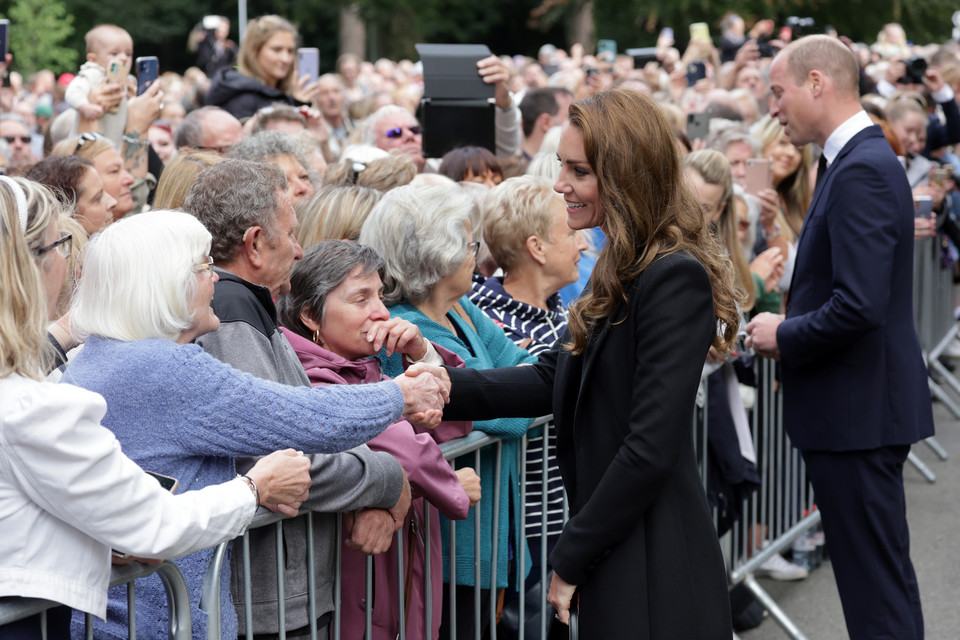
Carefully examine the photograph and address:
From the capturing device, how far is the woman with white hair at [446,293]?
359cm

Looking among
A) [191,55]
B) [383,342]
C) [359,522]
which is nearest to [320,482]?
[359,522]

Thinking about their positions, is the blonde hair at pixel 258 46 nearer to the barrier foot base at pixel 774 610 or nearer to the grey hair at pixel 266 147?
the grey hair at pixel 266 147

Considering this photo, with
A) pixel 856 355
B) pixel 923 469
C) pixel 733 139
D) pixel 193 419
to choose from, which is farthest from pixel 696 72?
pixel 193 419

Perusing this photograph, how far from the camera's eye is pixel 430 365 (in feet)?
10.6

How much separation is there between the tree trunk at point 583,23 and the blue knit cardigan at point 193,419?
104 feet

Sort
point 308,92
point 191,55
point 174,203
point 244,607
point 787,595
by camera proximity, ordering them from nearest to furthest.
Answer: point 244,607 < point 174,203 < point 787,595 < point 308,92 < point 191,55

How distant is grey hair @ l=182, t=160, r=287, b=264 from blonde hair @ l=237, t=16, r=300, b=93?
4.35 meters

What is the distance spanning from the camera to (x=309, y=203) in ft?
14.1

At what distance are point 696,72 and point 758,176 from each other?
251 inches

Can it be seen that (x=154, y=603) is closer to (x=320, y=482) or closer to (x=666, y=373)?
(x=320, y=482)

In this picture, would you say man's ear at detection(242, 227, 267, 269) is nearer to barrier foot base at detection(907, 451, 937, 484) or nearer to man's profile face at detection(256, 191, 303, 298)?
man's profile face at detection(256, 191, 303, 298)

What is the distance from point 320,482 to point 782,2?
31.9 m

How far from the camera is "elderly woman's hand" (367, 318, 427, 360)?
3287mm

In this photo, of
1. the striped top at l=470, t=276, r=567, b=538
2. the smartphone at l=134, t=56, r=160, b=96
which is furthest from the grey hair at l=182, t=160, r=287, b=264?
the smartphone at l=134, t=56, r=160, b=96
